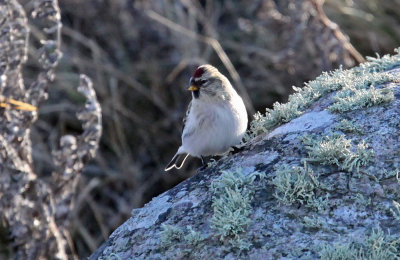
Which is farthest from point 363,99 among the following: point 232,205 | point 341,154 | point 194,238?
point 194,238

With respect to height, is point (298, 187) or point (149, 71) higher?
point (149, 71)

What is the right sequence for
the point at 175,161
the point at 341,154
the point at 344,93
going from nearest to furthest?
the point at 341,154, the point at 344,93, the point at 175,161

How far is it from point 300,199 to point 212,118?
5.19 ft

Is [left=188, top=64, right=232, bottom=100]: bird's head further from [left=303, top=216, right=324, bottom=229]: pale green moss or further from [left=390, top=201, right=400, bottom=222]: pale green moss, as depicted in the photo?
[left=390, top=201, right=400, bottom=222]: pale green moss

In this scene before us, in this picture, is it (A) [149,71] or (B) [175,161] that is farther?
(A) [149,71]

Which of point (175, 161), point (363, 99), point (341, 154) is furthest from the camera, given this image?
point (175, 161)

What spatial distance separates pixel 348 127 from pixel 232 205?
0.77m

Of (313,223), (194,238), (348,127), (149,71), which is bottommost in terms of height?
(313,223)

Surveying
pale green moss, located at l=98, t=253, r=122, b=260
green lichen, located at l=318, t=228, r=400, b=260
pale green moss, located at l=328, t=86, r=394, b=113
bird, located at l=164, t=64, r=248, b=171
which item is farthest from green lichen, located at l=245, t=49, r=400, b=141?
pale green moss, located at l=98, t=253, r=122, b=260

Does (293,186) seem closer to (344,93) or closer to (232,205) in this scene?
(232,205)

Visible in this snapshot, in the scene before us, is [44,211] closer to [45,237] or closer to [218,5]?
[45,237]

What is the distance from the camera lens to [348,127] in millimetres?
3242

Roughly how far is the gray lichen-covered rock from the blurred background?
2852mm

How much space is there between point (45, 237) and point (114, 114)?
3.20 m
